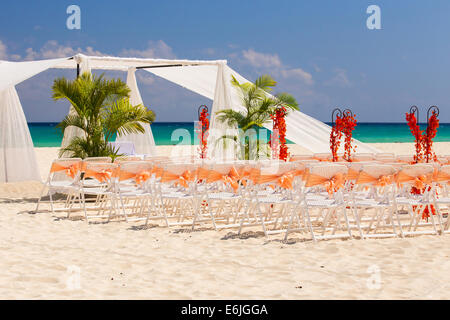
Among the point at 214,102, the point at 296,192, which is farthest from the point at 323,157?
the point at 296,192

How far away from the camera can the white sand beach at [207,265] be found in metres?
4.16

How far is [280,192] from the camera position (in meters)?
7.28

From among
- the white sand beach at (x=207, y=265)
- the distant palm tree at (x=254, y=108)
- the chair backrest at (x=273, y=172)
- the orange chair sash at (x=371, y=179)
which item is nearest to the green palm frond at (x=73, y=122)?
the distant palm tree at (x=254, y=108)

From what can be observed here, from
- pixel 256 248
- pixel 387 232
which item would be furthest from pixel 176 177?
pixel 387 232

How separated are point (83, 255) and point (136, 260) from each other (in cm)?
56

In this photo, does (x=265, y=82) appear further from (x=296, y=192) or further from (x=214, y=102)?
(x=296, y=192)

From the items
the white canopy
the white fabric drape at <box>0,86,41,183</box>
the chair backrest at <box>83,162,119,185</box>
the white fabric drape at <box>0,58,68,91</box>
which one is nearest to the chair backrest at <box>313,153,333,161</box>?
the white canopy

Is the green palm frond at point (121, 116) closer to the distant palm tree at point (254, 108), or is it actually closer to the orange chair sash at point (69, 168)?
the distant palm tree at point (254, 108)

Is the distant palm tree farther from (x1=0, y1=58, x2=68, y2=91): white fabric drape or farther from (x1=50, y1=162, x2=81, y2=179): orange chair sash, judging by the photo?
(x1=0, y1=58, x2=68, y2=91): white fabric drape

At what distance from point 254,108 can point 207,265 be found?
17.7 ft

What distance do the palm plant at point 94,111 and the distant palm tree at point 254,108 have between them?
164 cm

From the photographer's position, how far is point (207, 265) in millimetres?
5035

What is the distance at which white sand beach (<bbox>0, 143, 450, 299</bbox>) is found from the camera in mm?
4160

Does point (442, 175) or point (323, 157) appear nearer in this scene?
point (442, 175)
